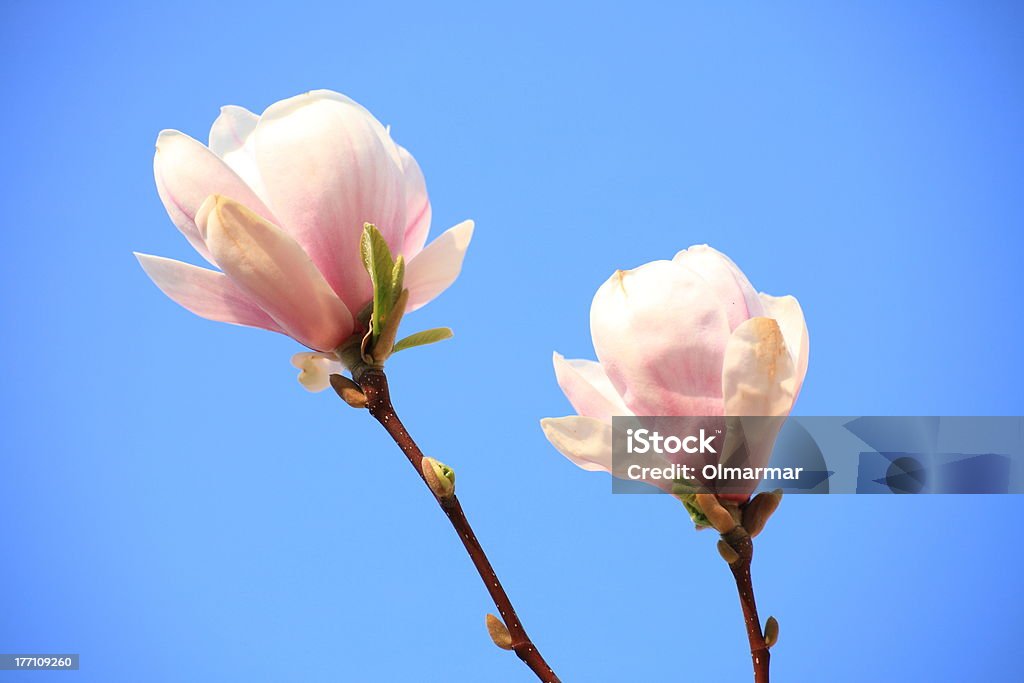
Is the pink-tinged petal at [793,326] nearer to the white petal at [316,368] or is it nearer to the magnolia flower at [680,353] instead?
the magnolia flower at [680,353]

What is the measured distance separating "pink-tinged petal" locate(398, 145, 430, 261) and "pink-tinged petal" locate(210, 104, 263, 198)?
64 millimetres

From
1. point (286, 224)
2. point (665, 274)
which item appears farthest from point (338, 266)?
point (665, 274)

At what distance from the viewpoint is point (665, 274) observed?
0.37m

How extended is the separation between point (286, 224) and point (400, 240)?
5cm

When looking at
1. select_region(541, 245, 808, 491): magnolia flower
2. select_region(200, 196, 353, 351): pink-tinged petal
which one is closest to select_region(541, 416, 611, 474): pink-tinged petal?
select_region(541, 245, 808, 491): magnolia flower

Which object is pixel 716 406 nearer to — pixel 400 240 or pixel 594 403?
pixel 594 403

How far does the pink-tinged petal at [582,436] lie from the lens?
1.23 ft

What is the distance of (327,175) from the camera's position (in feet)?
1.33

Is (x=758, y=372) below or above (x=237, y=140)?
below

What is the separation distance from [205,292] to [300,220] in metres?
0.05

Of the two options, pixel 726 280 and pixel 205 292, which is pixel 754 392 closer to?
pixel 726 280

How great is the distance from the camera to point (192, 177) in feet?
1.32

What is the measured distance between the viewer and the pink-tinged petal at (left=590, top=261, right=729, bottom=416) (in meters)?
0.37

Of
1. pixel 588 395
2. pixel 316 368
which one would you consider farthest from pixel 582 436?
pixel 316 368
